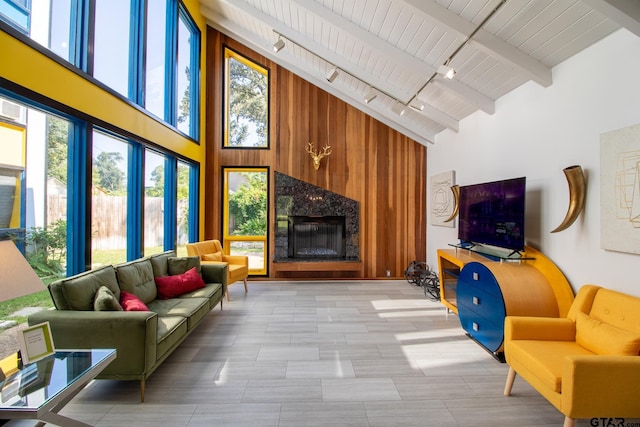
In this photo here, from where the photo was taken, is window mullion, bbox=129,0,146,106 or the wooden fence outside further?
window mullion, bbox=129,0,146,106

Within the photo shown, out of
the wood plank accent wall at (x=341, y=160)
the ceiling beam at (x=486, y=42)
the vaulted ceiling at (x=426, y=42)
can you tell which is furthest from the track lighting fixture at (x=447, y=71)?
the wood plank accent wall at (x=341, y=160)

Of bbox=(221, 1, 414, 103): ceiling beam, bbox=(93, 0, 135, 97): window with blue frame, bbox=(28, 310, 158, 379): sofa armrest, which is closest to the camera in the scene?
bbox=(28, 310, 158, 379): sofa armrest

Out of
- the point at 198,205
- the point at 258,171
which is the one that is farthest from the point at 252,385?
the point at 258,171

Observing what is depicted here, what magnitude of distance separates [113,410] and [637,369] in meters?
3.26

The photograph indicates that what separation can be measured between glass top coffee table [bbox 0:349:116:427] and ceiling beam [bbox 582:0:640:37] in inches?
149

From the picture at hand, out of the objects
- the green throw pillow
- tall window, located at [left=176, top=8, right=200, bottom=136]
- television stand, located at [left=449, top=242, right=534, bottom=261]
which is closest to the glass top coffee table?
the green throw pillow

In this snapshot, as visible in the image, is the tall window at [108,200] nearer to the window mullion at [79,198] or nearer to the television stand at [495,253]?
the window mullion at [79,198]

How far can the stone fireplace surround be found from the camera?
5.96 metres

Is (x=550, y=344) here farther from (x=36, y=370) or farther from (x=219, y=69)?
(x=219, y=69)

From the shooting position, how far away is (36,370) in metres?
1.67

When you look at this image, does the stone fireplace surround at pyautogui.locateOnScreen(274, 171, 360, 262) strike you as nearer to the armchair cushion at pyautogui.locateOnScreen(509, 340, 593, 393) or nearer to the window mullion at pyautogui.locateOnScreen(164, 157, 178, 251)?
the window mullion at pyautogui.locateOnScreen(164, 157, 178, 251)

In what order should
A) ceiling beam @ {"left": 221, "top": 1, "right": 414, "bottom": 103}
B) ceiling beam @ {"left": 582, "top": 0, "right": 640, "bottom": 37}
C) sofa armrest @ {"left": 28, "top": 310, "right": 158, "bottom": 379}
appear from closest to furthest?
ceiling beam @ {"left": 582, "top": 0, "right": 640, "bottom": 37}
sofa armrest @ {"left": 28, "top": 310, "right": 158, "bottom": 379}
ceiling beam @ {"left": 221, "top": 1, "right": 414, "bottom": 103}

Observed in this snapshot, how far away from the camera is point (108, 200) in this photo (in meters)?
3.34

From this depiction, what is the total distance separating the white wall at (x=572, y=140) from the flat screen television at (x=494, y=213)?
9.3 inches
